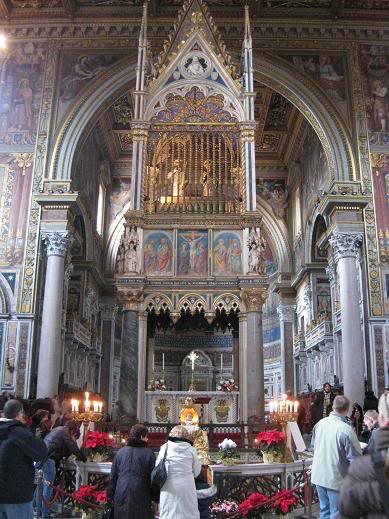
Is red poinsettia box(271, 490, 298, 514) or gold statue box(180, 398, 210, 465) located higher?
gold statue box(180, 398, 210, 465)

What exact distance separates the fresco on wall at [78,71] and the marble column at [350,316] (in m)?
10.2

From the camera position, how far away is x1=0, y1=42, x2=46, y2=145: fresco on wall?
21.0 metres

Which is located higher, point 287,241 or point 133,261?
point 287,241

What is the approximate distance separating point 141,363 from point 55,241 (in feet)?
21.9

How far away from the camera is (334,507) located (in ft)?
21.1

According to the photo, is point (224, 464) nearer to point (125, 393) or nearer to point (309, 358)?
point (125, 393)

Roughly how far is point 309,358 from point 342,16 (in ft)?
48.1

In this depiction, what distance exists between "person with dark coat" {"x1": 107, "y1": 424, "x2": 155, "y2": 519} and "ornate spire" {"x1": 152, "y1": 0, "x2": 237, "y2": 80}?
1275 centimetres

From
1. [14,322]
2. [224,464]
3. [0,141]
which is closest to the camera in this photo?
A: [224,464]

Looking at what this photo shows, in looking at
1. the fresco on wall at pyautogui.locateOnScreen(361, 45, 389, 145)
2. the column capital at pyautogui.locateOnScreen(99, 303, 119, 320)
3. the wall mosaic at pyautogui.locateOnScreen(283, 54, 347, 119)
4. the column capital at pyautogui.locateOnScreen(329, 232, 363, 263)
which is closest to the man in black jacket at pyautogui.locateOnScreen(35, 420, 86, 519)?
the column capital at pyautogui.locateOnScreen(329, 232, 363, 263)

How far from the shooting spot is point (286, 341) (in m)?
31.6

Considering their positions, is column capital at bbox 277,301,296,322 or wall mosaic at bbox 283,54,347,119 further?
column capital at bbox 277,301,296,322

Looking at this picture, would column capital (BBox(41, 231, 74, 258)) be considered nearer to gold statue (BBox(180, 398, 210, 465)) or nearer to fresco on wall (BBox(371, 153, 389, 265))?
fresco on wall (BBox(371, 153, 389, 265))

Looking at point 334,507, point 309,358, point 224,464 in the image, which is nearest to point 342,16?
point 309,358
